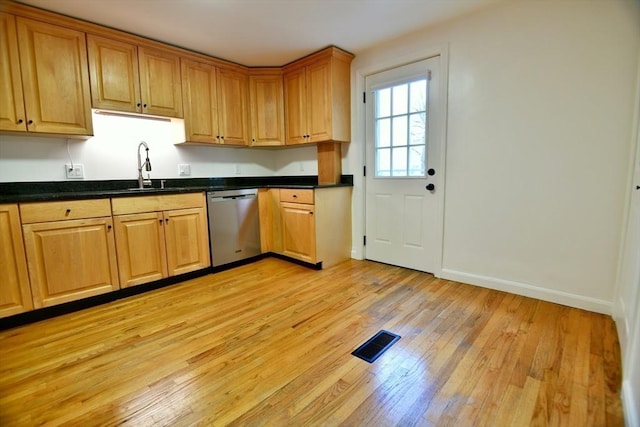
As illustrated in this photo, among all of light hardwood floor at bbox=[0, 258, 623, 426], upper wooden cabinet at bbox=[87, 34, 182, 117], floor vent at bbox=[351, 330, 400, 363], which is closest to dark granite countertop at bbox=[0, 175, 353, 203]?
upper wooden cabinet at bbox=[87, 34, 182, 117]

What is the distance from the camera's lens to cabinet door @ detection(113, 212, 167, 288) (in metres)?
2.49

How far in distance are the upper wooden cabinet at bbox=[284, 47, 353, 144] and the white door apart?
0.27 m

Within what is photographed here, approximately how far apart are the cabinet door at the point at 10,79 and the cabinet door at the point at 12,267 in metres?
0.67

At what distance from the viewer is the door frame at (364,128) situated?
2639 mm

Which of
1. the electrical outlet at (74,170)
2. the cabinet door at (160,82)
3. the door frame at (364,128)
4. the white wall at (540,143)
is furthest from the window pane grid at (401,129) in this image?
the electrical outlet at (74,170)

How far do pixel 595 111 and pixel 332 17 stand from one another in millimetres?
2019

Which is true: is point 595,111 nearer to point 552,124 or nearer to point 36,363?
point 552,124

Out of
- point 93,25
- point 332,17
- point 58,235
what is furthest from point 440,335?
point 93,25

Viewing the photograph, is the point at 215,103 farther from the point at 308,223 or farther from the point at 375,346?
the point at 375,346

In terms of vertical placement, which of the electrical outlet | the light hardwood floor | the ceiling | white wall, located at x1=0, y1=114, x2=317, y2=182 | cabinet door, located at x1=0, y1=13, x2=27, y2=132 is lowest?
Answer: the light hardwood floor

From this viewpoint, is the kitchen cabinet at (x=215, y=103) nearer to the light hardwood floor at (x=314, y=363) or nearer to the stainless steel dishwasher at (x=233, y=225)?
the stainless steel dishwasher at (x=233, y=225)

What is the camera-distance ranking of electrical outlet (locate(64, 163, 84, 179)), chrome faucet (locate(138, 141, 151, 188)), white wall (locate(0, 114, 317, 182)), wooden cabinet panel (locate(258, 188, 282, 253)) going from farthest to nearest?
wooden cabinet panel (locate(258, 188, 282, 253)) < chrome faucet (locate(138, 141, 151, 188)) < electrical outlet (locate(64, 163, 84, 179)) < white wall (locate(0, 114, 317, 182))

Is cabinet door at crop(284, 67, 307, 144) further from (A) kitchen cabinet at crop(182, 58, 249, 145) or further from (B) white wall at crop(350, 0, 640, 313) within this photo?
(B) white wall at crop(350, 0, 640, 313)

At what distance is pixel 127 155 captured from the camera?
2.92 m
